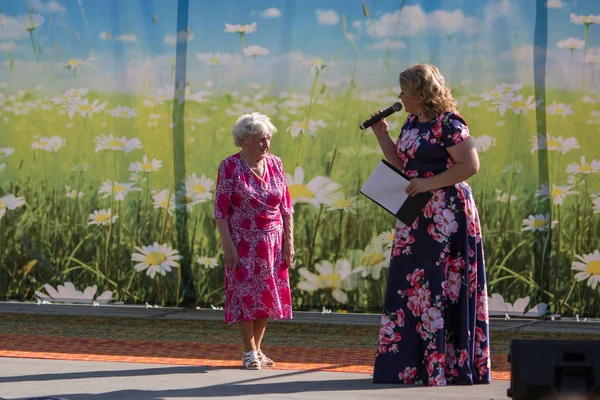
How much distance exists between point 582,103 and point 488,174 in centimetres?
65

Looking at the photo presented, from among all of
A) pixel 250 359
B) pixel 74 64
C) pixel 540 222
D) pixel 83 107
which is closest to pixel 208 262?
pixel 83 107

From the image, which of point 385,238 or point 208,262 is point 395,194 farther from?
point 208,262

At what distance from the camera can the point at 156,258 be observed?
6.90 metres

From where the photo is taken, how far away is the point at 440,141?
458 centimetres

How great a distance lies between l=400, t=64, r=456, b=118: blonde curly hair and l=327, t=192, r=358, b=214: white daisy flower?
2016 millimetres

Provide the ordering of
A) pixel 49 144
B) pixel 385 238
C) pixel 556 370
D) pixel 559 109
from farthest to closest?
1. pixel 49 144
2. pixel 385 238
3. pixel 559 109
4. pixel 556 370

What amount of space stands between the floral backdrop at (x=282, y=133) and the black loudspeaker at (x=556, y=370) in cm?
303

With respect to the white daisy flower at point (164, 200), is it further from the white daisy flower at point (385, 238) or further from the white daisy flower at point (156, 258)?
the white daisy flower at point (385, 238)

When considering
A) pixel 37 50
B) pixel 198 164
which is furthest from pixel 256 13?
pixel 37 50

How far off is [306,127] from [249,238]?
155 centimetres

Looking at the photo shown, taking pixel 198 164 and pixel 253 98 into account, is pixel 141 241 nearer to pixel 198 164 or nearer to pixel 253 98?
pixel 198 164

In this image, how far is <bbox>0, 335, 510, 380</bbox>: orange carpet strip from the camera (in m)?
5.21

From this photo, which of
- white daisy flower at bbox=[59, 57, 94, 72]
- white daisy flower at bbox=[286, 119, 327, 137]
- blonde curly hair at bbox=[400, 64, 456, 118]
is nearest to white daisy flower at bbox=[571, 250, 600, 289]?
white daisy flower at bbox=[286, 119, 327, 137]

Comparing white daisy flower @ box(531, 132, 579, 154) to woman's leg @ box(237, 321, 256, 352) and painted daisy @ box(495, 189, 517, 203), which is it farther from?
woman's leg @ box(237, 321, 256, 352)
